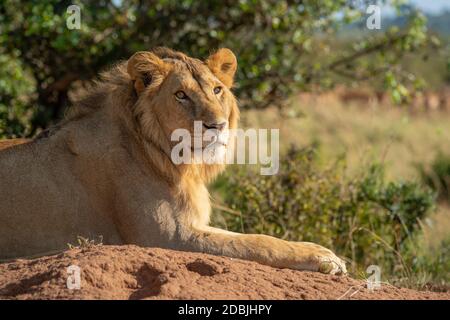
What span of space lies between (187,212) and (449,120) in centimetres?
2614

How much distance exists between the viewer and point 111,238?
19.7ft

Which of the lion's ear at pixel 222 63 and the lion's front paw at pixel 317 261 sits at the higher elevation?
the lion's ear at pixel 222 63

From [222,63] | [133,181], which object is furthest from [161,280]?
[222,63]

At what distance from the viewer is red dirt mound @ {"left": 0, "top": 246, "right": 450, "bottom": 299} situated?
4508 mm

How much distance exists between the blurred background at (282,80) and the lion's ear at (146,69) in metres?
1.34

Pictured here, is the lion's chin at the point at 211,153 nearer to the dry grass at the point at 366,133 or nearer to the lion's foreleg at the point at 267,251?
the lion's foreleg at the point at 267,251

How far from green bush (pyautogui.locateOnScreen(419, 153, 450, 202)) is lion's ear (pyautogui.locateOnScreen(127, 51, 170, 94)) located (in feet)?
29.0

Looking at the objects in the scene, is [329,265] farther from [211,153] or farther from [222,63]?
[222,63]

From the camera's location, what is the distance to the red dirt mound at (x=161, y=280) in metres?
4.51

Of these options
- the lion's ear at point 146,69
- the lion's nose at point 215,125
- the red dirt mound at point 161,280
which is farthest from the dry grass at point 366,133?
the red dirt mound at point 161,280

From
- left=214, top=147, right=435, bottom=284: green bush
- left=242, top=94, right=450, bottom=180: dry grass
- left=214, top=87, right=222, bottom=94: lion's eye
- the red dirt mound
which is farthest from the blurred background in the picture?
left=242, top=94, right=450, bottom=180: dry grass

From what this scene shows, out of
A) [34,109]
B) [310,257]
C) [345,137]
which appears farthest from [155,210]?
[345,137]

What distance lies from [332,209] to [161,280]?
4.44 metres
